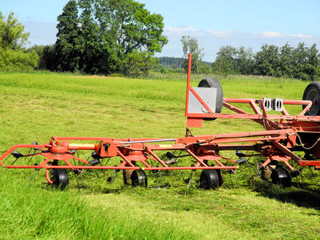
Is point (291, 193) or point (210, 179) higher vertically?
point (210, 179)

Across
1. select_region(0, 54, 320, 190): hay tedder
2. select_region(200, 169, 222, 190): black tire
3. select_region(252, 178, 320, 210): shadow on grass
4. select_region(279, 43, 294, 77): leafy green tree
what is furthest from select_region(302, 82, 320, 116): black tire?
select_region(279, 43, 294, 77): leafy green tree

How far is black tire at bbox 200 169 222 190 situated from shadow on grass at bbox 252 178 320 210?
71cm

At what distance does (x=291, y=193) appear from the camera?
6.78 metres

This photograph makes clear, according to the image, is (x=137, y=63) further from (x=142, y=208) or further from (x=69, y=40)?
(x=142, y=208)

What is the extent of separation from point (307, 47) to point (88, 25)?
40229 mm

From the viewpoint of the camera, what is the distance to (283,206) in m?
6.03

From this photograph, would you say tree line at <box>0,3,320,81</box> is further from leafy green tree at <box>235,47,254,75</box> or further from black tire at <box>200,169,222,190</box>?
black tire at <box>200,169,222,190</box>

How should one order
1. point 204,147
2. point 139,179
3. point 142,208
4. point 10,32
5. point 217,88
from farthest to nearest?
point 10,32, point 217,88, point 204,147, point 139,179, point 142,208

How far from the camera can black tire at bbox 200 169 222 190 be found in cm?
670

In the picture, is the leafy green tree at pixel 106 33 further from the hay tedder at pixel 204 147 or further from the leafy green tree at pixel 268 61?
the hay tedder at pixel 204 147

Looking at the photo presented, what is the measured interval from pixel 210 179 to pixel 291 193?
4.26 feet

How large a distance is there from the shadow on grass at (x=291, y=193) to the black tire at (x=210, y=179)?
2.33 ft

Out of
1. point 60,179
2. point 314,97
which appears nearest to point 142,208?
point 60,179

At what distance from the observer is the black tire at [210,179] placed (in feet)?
22.0
